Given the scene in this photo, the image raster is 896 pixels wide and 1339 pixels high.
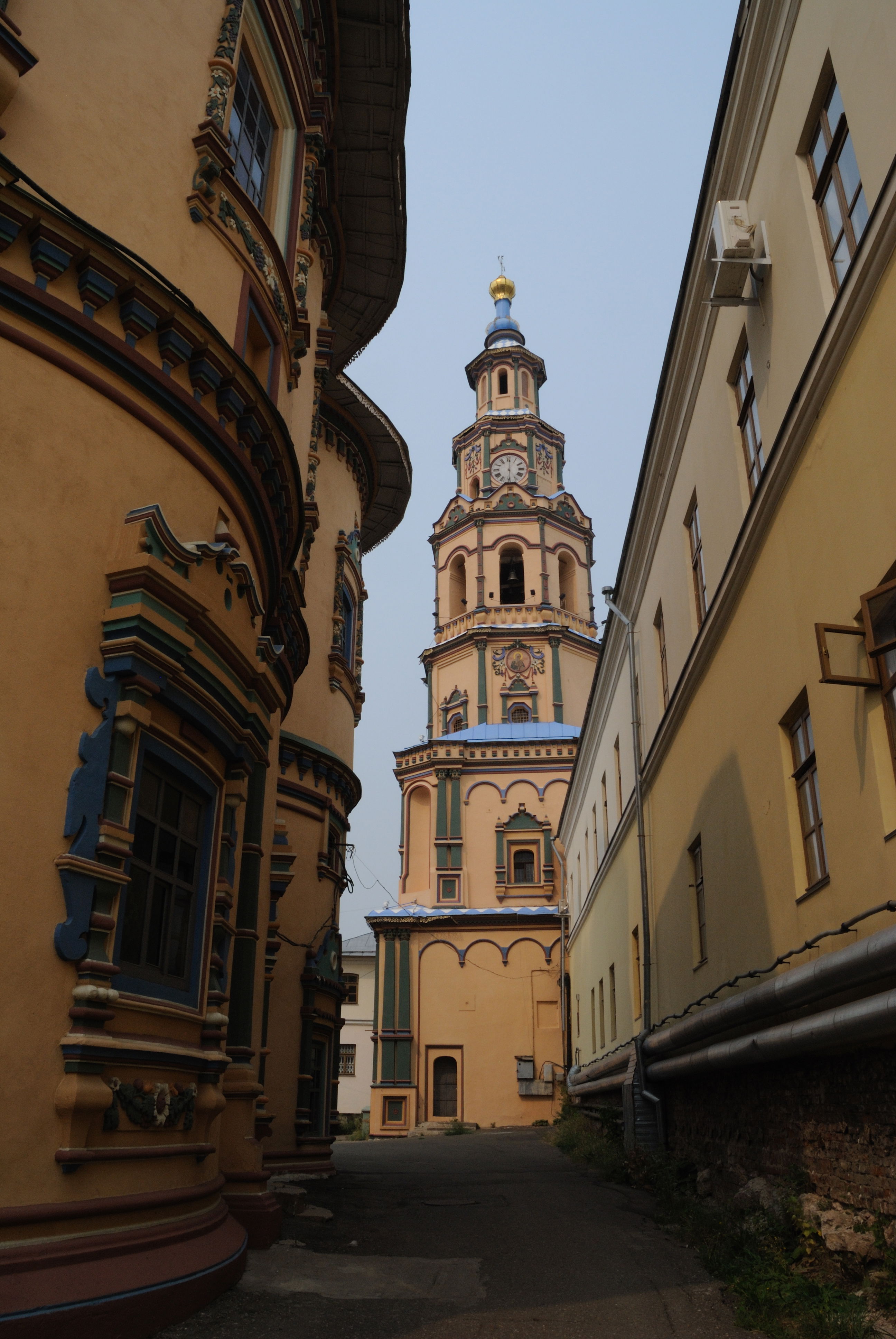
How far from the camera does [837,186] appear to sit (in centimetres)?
866

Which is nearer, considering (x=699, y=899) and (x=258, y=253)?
(x=258, y=253)

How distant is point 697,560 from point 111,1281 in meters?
10.8

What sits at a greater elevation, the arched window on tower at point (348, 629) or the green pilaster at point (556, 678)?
the green pilaster at point (556, 678)

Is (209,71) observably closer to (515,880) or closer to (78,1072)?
(78,1072)

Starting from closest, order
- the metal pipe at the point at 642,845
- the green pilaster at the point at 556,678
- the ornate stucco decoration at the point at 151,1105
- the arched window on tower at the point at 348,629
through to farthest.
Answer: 1. the ornate stucco decoration at the point at 151,1105
2. the metal pipe at the point at 642,845
3. the arched window on tower at the point at 348,629
4. the green pilaster at the point at 556,678

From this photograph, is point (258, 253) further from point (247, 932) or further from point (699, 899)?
point (699, 899)

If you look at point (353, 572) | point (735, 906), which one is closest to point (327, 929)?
point (353, 572)

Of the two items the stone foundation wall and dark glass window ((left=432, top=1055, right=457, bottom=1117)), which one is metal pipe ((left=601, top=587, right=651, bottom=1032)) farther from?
dark glass window ((left=432, top=1055, right=457, bottom=1117))

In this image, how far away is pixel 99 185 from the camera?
8273mm

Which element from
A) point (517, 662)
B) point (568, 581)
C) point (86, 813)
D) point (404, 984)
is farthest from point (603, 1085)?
point (568, 581)

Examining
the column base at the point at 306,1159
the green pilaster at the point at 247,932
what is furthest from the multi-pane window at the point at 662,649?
the column base at the point at 306,1159

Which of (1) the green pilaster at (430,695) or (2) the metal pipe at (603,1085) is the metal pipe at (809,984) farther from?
(1) the green pilaster at (430,695)

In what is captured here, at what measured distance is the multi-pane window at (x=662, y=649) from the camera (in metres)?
16.5

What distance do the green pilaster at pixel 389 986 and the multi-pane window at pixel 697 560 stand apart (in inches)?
1103
